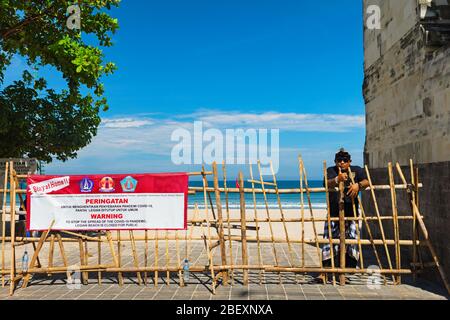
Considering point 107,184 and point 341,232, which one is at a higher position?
point 107,184

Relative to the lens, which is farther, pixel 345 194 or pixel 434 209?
pixel 345 194

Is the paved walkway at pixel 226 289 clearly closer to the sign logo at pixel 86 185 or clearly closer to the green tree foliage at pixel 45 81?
the sign logo at pixel 86 185

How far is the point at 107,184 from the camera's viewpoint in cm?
679

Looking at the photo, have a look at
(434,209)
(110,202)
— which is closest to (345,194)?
(434,209)

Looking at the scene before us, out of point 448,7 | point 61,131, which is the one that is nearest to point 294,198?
point 61,131

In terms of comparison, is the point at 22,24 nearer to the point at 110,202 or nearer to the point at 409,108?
the point at 110,202

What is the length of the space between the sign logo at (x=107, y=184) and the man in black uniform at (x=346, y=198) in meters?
3.65

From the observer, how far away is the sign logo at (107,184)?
6.78 meters

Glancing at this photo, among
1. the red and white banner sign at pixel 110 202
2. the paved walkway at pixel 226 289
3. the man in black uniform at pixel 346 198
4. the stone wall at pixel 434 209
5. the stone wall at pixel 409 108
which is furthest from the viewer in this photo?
the man in black uniform at pixel 346 198

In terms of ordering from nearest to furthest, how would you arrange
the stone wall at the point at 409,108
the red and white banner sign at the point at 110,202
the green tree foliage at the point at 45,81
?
the stone wall at the point at 409,108 → the red and white banner sign at the point at 110,202 → the green tree foliage at the point at 45,81

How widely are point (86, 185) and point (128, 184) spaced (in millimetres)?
715

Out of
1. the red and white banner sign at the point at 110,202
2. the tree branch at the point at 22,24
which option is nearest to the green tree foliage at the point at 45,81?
the tree branch at the point at 22,24

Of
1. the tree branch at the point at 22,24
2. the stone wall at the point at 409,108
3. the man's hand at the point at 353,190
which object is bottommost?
the man's hand at the point at 353,190

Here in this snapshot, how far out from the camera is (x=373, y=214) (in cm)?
1061
